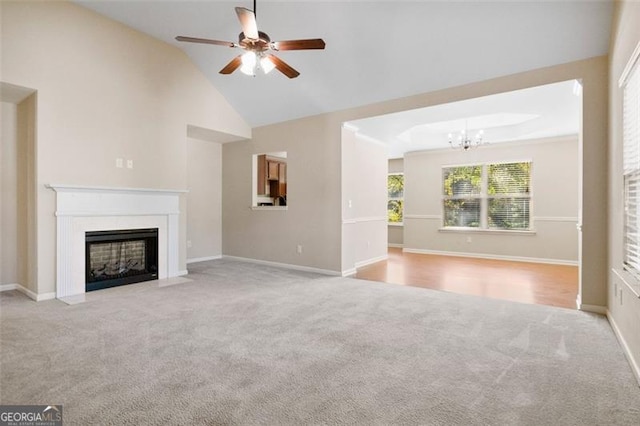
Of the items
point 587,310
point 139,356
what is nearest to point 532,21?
point 587,310

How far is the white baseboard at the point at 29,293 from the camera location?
3.86 metres

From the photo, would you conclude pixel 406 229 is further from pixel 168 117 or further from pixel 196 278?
pixel 168 117

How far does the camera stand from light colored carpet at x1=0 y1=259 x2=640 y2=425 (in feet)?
5.73

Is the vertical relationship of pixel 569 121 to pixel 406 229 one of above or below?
above

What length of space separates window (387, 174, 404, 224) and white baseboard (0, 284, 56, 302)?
311 inches

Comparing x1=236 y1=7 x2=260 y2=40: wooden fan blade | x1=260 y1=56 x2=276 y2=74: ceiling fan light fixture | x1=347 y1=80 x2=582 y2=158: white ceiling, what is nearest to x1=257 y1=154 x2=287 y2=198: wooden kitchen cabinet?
x1=347 y1=80 x2=582 y2=158: white ceiling

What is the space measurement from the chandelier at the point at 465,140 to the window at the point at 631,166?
4.08 metres

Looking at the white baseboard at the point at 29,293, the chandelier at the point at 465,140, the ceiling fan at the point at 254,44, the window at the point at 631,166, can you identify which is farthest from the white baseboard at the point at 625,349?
the white baseboard at the point at 29,293

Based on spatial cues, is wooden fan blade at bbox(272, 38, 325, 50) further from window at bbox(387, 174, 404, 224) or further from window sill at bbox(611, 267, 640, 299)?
window at bbox(387, 174, 404, 224)

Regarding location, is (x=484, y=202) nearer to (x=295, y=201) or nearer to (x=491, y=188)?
(x=491, y=188)

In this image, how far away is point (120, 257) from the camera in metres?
4.69

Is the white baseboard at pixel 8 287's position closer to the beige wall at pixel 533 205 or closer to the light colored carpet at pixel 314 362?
the light colored carpet at pixel 314 362

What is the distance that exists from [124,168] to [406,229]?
6765 mm

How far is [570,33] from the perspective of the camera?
10.7ft
